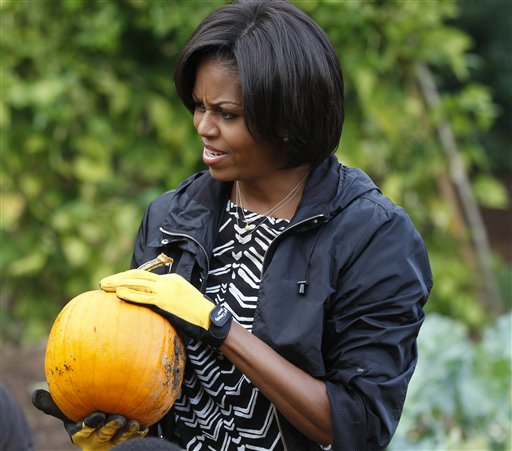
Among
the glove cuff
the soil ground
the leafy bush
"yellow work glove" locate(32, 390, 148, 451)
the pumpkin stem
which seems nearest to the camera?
the glove cuff

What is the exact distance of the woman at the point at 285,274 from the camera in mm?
2121

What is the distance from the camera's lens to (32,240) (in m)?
5.31

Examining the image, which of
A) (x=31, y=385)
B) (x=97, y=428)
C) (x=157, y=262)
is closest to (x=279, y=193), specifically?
(x=157, y=262)

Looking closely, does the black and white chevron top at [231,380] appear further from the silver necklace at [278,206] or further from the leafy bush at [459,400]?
the leafy bush at [459,400]

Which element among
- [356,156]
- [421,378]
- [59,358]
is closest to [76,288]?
[356,156]

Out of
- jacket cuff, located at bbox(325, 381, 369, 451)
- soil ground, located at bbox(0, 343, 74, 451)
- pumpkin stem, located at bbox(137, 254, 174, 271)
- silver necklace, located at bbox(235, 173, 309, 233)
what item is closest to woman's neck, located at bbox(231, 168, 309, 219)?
silver necklace, located at bbox(235, 173, 309, 233)

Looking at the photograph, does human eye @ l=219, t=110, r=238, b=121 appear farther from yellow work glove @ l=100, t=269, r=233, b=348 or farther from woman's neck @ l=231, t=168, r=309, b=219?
yellow work glove @ l=100, t=269, r=233, b=348

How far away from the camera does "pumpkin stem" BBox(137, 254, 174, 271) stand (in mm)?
2312

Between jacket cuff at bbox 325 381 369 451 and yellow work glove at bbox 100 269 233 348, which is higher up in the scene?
yellow work glove at bbox 100 269 233 348

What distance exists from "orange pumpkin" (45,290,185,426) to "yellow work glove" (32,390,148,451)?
33 mm

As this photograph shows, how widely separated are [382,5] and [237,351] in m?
3.67

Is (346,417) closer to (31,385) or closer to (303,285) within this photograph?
(303,285)

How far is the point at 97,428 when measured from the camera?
7.27ft

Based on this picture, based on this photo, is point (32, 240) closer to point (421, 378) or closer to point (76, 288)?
point (76, 288)
